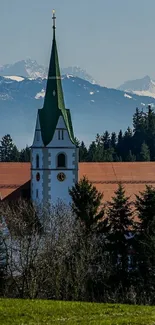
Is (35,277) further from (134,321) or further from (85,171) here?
(85,171)

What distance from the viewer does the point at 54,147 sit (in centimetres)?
5684

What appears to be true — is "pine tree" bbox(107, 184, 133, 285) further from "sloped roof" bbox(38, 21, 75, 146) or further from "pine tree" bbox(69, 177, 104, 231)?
"sloped roof" bbox(38, 21, 75, 146)

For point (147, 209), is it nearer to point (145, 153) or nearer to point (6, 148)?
point (145, 153)

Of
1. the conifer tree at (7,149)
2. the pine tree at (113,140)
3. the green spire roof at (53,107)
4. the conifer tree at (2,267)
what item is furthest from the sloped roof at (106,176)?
the pine tree at (113,140)

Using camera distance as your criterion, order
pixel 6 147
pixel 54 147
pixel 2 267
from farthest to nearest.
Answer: pixel 6 147 < pixel 54 147 < pixel 2 267

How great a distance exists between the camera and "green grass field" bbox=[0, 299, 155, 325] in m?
19.9

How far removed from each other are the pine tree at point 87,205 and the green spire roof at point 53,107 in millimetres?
7258

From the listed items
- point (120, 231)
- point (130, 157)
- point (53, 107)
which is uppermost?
point (130, 157)

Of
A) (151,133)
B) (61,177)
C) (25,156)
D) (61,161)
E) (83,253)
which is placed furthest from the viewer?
(151,133)

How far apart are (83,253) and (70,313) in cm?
2009

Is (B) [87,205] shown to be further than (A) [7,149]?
No

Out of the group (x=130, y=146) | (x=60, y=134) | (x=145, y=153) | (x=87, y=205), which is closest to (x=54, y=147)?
(x=60, y=134)

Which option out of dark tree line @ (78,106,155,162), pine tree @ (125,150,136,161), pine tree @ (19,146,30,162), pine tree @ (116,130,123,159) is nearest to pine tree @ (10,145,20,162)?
pine tree @ (19,146,30,162)

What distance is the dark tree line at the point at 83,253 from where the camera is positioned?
3778 cm
